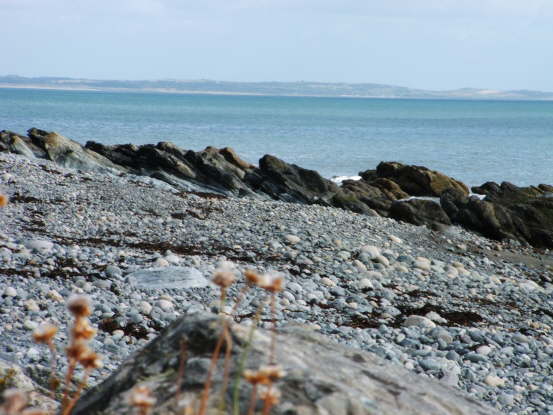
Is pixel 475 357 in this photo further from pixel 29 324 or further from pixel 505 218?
pixel 505 218

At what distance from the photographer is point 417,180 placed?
28.6 metres

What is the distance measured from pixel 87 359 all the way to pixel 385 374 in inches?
56.4

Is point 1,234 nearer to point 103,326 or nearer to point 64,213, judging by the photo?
point 64,213

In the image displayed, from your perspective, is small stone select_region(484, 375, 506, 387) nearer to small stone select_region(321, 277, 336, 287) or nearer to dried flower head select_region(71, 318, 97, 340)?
small stone select_region(321, 277, 336, 287)

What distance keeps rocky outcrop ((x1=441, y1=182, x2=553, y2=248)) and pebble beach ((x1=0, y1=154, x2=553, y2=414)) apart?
3.36 ft

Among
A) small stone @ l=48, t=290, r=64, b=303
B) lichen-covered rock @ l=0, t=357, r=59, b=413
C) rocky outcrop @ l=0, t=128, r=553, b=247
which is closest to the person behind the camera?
lichen-covered rock @ l=0, t=357, r=59, b=413

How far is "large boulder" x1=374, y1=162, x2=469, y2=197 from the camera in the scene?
28228 millimetres

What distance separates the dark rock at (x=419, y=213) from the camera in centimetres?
1872

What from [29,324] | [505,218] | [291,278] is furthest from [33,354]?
[505,218]

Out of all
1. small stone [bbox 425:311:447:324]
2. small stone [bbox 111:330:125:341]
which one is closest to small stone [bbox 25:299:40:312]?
small stone [bbox 111:330:125:341]

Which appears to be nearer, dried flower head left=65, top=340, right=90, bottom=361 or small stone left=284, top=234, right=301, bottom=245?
dried flower head left=65, top=340, right=90, bottom=361

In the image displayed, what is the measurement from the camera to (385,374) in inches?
114

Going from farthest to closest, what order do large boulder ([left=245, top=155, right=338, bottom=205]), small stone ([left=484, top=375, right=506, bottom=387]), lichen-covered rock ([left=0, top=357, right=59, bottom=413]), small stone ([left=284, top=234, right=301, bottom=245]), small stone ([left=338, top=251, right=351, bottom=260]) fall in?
large boulder ([left=245, top=155, right=338, bottom=205]) < small stone ([left=284, top=234, right=301, bottom=245]) < small stone ([left=338, top=251, right=351, bottom=260]) < small stone ([left=484, top=375, right=506, bottom=387]) < lichen-covered rock ([left=0, top=357, right=59, bottom=413])

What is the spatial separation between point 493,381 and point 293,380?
5.51 metres
